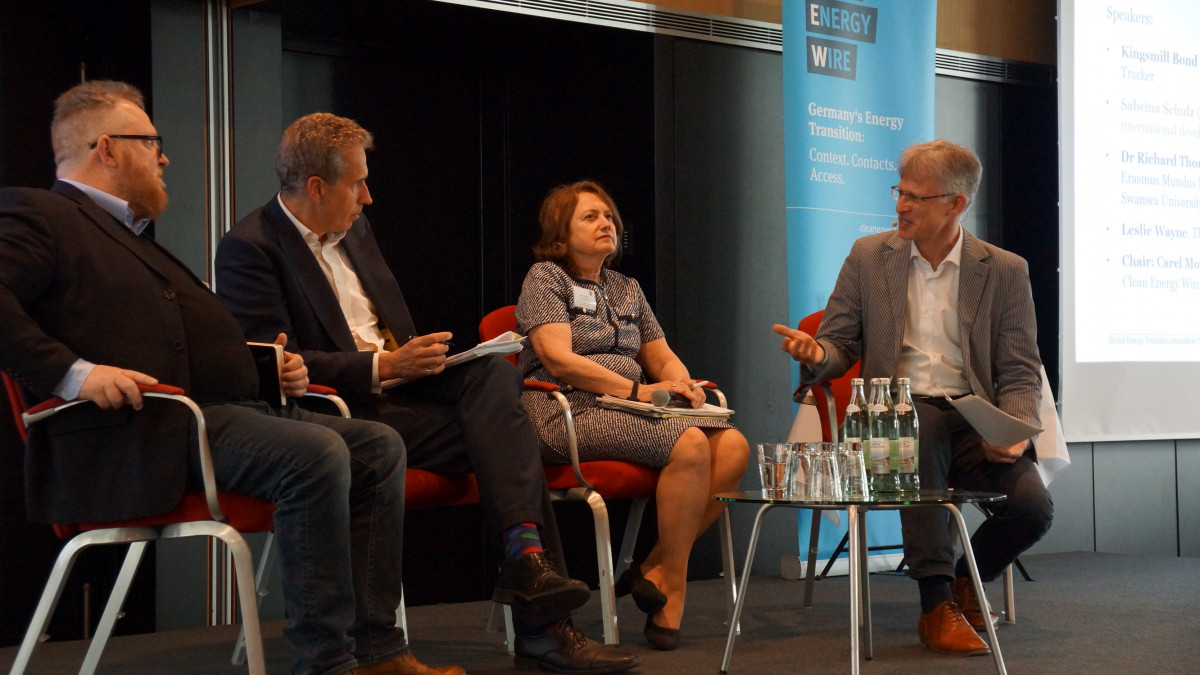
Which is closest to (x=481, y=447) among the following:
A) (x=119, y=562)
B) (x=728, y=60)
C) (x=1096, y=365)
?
A: (x=119, y=562)

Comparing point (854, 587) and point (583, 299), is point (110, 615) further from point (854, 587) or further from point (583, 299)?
point (583, 299)

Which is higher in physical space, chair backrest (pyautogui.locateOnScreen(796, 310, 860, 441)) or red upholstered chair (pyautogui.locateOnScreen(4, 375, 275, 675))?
chair backrest (pyautogui.locateOnScreen(796, 310, 860, 441))

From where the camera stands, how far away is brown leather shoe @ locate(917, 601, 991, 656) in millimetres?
2965

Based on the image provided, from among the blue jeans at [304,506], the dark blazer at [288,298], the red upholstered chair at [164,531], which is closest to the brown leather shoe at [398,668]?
the blue jeans at [304,506]

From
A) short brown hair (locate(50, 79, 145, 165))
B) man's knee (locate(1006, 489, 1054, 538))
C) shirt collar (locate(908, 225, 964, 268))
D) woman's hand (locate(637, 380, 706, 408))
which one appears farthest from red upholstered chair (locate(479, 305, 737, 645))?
short brown hair (locate(50, 79, 145, 165))

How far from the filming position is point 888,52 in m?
4.85

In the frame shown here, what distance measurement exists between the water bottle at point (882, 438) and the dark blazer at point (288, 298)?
1.15m

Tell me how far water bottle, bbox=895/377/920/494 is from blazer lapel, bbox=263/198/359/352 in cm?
128

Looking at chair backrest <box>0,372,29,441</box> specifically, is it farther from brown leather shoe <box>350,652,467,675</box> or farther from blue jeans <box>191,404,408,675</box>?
brown leather shoe <box>350,652,467,675</box>

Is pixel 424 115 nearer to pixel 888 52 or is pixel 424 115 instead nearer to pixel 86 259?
pixel 888 52

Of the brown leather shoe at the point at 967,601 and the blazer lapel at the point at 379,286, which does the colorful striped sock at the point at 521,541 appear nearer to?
the blazer lapel at the point at 379,286

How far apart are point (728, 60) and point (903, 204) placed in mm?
1680

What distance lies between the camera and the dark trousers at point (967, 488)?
3.00m

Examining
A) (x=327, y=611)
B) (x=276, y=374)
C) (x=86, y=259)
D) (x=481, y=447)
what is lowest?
(x=327, y=611)
